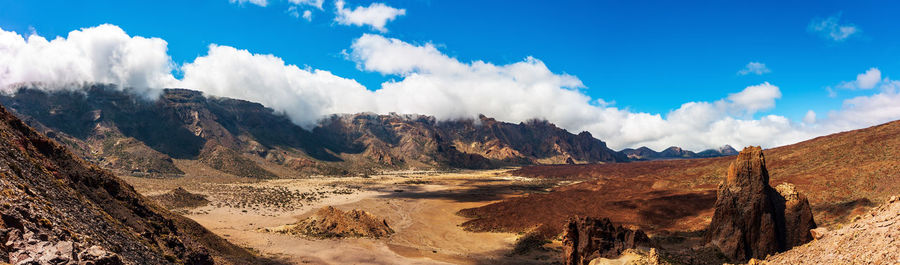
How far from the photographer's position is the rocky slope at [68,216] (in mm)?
7062

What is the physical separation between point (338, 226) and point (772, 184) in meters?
48.4

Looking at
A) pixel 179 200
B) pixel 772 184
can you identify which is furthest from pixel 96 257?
pixel 772 184

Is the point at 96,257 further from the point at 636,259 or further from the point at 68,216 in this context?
the point at 636,259

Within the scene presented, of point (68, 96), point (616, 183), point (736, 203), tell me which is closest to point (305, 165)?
point (68, 96)

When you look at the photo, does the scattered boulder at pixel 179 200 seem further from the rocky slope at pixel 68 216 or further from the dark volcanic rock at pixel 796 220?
the dark volcanic rock at pixel 796 220

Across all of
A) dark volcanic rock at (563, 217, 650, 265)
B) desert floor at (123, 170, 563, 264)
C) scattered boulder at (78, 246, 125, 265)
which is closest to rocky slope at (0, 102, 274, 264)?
scattered boulder at (78, 246, 125, 265)

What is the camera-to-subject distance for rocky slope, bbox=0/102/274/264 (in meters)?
7.06

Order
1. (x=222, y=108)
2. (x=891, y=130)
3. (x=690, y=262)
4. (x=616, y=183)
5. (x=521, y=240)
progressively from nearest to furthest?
(x=690, y=262) < (x=521, y=240) < (x=891, y=130) < (x=616, y=183) < (x=222, y=108)

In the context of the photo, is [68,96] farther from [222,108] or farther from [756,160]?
[756,160]

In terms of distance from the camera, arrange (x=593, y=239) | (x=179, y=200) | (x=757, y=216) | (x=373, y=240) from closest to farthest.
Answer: (x=757, y=216) → (x=593, y=239) → (x=373, y=240) → (x=179, y=200)

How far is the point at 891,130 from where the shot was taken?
47.3m

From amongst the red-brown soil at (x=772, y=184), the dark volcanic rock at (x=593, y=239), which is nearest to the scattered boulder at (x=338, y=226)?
the red-brown soil at (x=772, y=184)

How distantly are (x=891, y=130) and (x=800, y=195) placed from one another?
47.8m

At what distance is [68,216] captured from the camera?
9.15m
